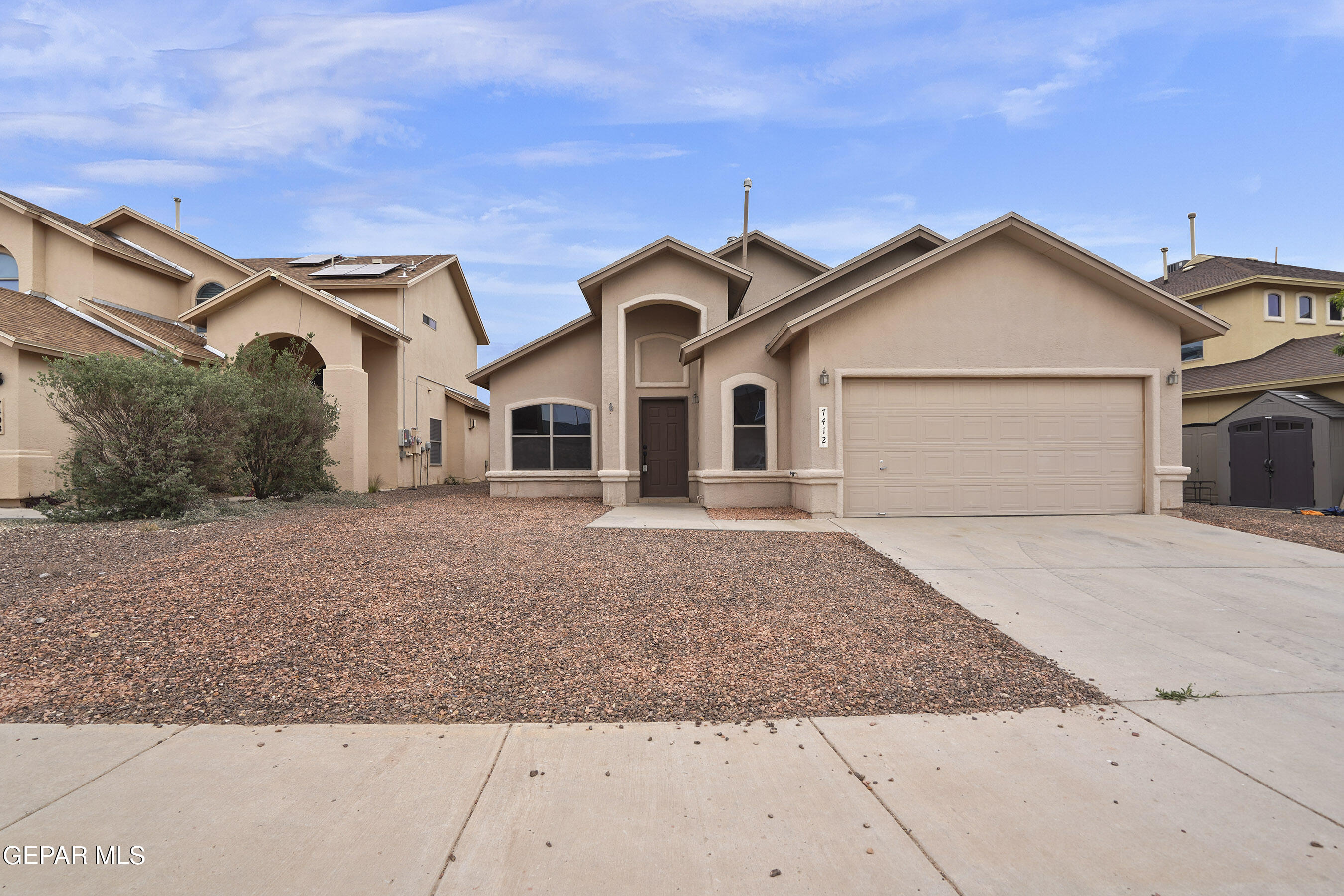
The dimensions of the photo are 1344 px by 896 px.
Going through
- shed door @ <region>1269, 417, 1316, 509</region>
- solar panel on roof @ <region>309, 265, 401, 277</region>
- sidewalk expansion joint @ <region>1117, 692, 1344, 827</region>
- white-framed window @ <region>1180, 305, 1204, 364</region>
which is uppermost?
solar panel on roof @ <region>309, 265, 401, 277</region>

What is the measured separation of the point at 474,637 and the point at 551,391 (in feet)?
37.5

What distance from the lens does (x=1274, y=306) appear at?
2047 centimetres

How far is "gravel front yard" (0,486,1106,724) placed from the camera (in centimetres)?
415

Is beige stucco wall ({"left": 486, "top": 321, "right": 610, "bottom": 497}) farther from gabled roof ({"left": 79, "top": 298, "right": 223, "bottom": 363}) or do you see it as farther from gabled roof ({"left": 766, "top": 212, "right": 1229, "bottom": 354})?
gabled roof ({"left": 79, "top": 298, "right": 223, "bottom": 363})

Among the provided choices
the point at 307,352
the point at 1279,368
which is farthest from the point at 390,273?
the point at 1279,368

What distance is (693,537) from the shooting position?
9.52m

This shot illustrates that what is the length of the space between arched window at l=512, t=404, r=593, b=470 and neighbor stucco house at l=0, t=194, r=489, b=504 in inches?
166

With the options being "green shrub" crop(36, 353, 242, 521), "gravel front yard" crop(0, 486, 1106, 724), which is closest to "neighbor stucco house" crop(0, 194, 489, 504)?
"green shrub" crop(36, 353, 242, 521)

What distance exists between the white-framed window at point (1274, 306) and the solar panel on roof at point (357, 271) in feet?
85.8

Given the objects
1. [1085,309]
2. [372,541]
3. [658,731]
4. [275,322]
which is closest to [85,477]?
[372,541]

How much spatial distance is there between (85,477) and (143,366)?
70.3 inches

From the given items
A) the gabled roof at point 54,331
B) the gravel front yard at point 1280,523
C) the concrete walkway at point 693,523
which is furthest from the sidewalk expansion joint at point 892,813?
the gabled roof at point 54,331

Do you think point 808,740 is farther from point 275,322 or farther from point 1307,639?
point 275,322

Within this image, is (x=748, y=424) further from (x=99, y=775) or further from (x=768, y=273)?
(x=99, y=775)
